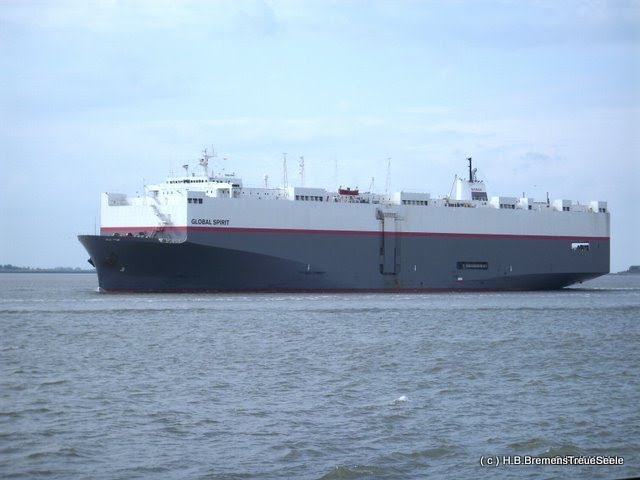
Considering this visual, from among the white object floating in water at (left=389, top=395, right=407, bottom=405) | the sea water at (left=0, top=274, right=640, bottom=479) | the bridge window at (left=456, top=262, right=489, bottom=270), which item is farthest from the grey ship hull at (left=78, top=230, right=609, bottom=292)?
the white object floating in water at (left=389, top=395, right=407, bottom=405)

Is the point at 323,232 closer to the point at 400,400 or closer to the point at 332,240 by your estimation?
the point at 332,240

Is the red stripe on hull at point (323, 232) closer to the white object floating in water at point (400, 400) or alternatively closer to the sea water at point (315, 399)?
the sea water at point (315, 399)

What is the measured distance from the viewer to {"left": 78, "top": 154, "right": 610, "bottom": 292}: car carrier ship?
4188 centimetres

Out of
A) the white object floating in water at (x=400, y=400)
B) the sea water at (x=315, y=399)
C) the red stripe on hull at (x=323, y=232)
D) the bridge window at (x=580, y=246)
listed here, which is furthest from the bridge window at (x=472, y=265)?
the white object floating in water at (x=400, y=400)

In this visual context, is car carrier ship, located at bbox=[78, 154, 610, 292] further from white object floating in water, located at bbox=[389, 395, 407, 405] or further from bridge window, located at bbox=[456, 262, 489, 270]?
white object floating in water, located at bbox=[389, 395, 407, 405]

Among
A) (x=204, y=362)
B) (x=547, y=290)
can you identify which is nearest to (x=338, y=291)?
(x=547, y=290)

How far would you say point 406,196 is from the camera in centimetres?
4862

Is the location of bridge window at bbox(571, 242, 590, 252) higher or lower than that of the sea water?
higher

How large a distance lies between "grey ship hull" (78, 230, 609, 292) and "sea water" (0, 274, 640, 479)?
11658 millimetres

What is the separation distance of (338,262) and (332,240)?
1053 millimetres

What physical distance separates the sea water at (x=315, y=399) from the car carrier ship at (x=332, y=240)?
12.0m

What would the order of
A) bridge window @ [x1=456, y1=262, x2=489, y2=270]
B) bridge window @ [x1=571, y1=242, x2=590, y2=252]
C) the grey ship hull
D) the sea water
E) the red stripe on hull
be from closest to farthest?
the sea water
the grey ship hull
the red stripe on hull
bridge window @ [x1=456, y1=262, x2=489, y2=270]
bridge window @ [x1=571, y1=242, x2=590, y2=252]

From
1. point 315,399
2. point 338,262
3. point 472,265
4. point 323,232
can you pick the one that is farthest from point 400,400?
point 472,265

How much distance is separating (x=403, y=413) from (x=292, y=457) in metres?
2.90
